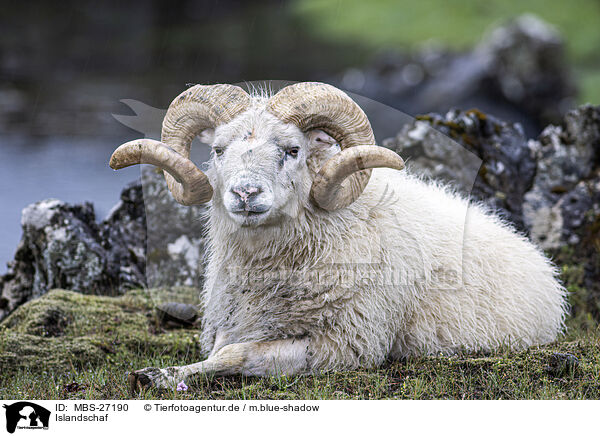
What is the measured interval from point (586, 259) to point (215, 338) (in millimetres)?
4078

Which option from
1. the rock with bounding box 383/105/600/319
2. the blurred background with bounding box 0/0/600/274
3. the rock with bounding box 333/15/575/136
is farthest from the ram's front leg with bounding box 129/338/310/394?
the rock with bounding box 333/15/575/136

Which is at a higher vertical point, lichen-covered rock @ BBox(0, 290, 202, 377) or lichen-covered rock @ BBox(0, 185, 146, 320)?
lichen-covered rock @ BBox(0, 185, 146, 320)

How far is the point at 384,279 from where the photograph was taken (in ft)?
16.4

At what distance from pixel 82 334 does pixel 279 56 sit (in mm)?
11627

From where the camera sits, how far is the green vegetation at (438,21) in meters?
17.4

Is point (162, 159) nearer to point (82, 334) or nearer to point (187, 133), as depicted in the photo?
point (187, 133)

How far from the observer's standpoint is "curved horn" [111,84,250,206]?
468 cm

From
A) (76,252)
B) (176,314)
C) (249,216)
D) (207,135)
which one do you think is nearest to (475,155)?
(207,135)

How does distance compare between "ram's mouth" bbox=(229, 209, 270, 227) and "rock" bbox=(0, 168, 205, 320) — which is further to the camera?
"rock" bbox=(0, 168, 205, 320)

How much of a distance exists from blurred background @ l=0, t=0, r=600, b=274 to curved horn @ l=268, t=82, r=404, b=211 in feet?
27.1

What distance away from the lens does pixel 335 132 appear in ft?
16.0
